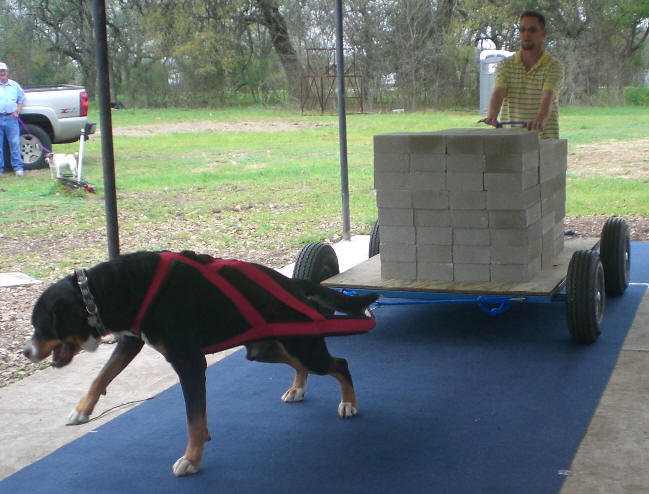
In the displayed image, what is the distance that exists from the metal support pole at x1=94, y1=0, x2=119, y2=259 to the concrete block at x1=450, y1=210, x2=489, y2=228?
2313 mm

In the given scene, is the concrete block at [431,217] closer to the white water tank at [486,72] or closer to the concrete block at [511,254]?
the concrete block at [511,254]

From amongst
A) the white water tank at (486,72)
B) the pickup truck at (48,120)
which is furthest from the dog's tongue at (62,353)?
the white water tank at (486,72)

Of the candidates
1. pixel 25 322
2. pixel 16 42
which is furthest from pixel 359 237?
pixel 16 42

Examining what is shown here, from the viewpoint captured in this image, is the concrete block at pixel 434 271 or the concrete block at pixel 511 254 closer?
the concrete block at pixel 511 254

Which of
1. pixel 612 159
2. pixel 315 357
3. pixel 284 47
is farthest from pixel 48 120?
pixel 284 47

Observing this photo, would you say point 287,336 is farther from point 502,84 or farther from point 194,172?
point 194,172

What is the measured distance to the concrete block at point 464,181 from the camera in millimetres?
5559

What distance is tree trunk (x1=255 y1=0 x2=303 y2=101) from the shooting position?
3278 centimetres

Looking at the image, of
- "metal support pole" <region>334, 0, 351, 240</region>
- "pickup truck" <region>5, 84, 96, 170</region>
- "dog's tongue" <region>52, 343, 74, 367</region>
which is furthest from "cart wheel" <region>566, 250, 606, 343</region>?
"pickup truck" <region>5, 84, 96, 170</region>

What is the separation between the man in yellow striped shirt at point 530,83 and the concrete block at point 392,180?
133 centimetres

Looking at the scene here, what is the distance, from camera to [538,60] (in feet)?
22.3

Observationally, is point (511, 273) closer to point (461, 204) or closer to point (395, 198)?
point (461, 204)

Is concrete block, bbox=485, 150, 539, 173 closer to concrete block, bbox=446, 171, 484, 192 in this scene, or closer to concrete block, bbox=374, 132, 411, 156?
concrete block, bbox=446, 171, 484, 192

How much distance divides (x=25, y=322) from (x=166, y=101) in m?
29.6
